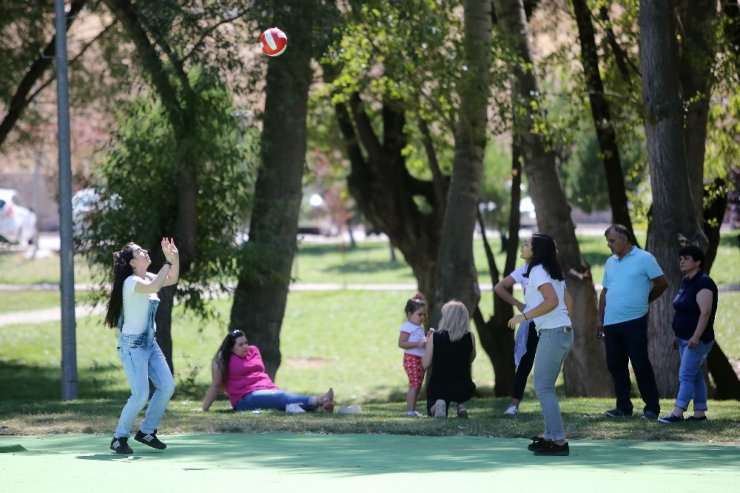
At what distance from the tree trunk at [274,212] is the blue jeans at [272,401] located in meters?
6.01

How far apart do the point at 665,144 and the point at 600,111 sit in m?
5.88

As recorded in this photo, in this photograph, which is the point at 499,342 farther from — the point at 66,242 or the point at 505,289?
the point at 505,289

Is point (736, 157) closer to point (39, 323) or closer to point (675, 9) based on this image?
point (675, 9)

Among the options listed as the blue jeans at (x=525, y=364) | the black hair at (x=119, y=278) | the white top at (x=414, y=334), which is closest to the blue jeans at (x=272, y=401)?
the white top at (x=414, y=334)

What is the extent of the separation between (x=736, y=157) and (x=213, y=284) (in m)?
9.36

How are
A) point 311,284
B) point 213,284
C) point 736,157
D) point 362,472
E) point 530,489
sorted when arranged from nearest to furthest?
1. point 530,489
2. point 362,472
3. point 213,284
4. point 736,157
5. point 311,284

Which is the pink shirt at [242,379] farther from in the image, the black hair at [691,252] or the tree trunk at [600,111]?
the tree trunk at [600,111]

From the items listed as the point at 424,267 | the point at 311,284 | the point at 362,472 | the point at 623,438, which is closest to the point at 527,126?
the point at 424,267

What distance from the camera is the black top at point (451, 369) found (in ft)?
46.0

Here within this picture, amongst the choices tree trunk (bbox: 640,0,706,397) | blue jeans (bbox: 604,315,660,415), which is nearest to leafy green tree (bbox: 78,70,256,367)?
tree trunk (bbox: 640,0,706,397)

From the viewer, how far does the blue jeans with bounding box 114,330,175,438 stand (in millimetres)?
10789

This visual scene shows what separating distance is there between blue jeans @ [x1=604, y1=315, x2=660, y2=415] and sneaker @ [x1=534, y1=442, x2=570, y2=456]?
10.9 feet

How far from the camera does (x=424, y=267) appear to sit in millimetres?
26203

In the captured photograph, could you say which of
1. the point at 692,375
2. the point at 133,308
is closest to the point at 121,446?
the point at 133,308
